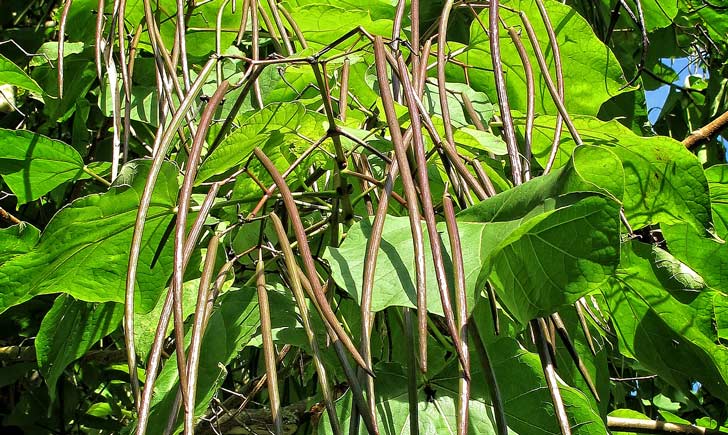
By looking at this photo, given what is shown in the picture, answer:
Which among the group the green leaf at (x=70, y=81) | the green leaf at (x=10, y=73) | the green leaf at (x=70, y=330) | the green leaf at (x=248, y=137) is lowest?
the green leaf at (x=70, y=330)

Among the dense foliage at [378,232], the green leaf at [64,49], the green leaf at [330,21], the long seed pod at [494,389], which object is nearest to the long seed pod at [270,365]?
the dense foliage at [378,232]

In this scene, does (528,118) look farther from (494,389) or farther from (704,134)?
(704,134)

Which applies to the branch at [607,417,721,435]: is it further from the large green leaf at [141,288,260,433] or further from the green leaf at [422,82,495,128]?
the large green leaf at [141,288,260,433]

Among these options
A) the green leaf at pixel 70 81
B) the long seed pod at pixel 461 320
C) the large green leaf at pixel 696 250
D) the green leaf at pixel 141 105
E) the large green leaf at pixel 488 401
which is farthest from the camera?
the green leaf at pixel 70 81

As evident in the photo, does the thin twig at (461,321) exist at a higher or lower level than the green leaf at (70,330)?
higher

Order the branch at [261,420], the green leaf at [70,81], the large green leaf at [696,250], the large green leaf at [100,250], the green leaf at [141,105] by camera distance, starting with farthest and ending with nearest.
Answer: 1. the green leaf at [70,81]
2. the green leaf at [141,105]
3. the branch at [261,420]
4. the large green leaf at [696,250]
5. the large green leaf at [100,250]

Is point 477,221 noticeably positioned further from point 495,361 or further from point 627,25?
point 627,25

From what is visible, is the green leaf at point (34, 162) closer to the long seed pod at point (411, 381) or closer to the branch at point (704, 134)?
the long seed pod at point (411, 381)

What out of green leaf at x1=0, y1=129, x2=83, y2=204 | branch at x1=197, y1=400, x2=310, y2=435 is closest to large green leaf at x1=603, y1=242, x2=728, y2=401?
branch at x1=197, y1=400, x2=310, y2=435

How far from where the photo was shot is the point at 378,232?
1.50 ft

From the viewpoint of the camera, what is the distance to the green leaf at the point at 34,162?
86 cm

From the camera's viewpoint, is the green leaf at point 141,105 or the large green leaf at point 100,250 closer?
the large green leaf at point 100,250

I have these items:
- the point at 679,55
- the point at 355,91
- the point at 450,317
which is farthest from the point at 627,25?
the point at 450,317

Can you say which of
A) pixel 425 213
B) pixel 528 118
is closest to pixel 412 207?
pixel 425 213
